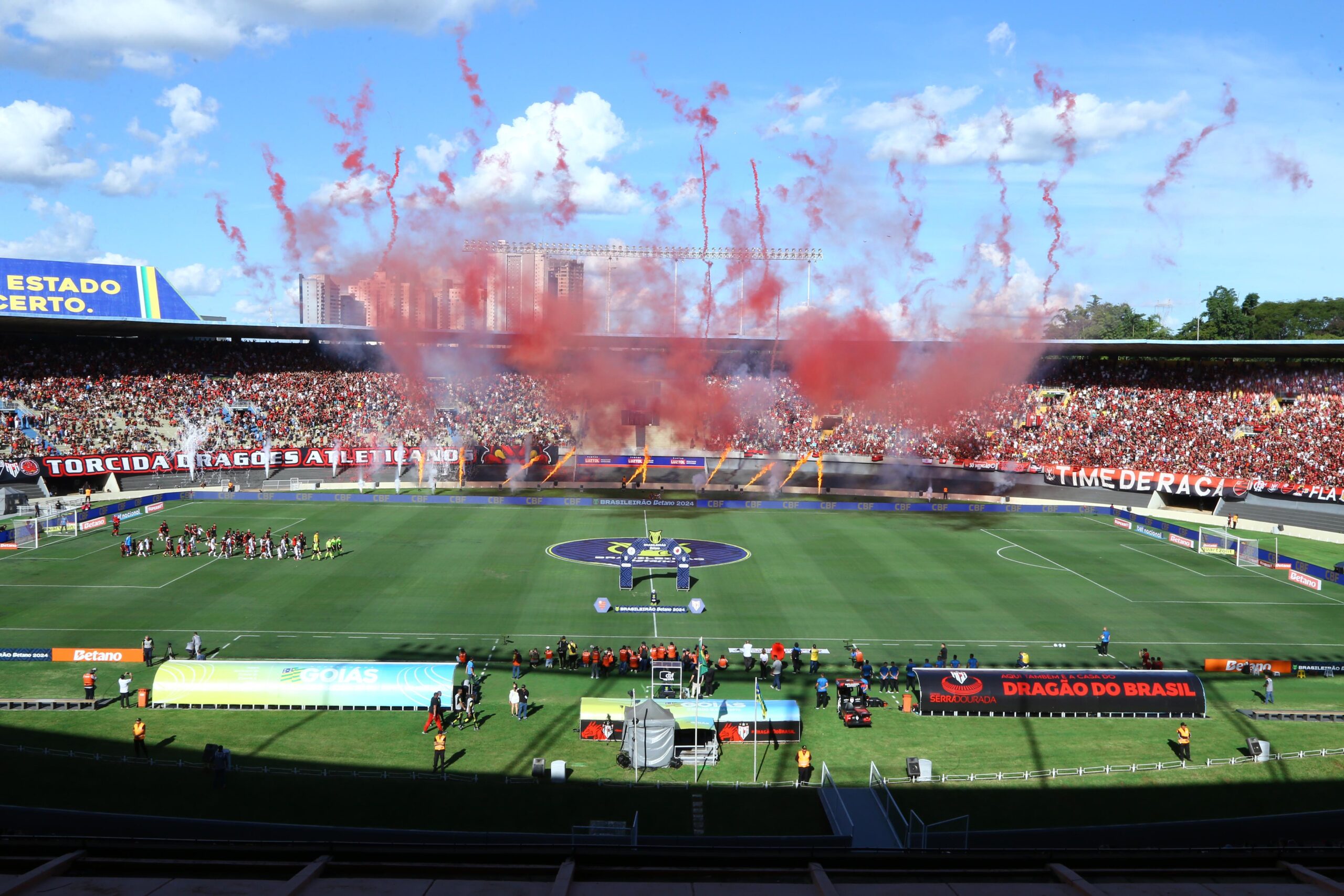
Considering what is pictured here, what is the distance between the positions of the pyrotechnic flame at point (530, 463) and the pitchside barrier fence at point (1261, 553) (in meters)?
39.1

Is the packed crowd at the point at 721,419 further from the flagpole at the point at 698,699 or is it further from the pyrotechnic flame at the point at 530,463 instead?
the flagpole at the point at 698,699

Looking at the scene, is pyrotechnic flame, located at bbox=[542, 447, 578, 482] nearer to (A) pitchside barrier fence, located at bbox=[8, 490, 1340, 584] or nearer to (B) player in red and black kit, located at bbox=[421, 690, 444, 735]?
(A) pitchside barrier fence, located at bbox=[8, 490, 1340, 584]

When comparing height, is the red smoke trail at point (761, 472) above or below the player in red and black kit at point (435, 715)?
above

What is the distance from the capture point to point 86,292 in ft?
244

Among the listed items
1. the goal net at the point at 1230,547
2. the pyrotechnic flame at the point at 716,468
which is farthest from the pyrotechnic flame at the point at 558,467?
the goal net at the point at 1230,547

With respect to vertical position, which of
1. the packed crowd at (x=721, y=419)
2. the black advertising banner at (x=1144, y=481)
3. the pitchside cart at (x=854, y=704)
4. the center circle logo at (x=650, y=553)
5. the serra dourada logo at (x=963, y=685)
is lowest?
the pitchside cart at (x=854, y=704)

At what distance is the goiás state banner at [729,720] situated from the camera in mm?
26938

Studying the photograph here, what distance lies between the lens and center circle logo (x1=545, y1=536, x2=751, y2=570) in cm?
4756

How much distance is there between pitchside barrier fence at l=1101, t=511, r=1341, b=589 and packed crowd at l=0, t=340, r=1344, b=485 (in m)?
12.4

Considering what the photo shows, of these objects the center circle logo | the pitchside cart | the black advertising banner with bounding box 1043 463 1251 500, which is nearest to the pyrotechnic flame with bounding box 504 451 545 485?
the center circle logo

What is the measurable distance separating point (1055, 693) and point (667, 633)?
→ 1366cm

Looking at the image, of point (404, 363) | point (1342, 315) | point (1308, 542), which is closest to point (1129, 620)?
point (1308, 542)

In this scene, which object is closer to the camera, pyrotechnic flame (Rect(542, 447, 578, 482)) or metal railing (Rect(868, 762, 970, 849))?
metal railing (Rect(868, 762, 970, 849))

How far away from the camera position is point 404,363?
280 feet
